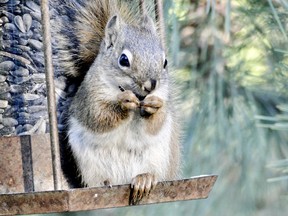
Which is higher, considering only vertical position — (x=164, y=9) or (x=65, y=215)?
(x=164, y=9)

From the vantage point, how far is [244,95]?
2.21 m

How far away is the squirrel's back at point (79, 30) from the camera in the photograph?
1833 mm

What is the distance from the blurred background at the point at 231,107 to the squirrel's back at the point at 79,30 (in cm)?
25

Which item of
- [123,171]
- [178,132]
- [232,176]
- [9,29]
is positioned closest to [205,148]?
[232,176]

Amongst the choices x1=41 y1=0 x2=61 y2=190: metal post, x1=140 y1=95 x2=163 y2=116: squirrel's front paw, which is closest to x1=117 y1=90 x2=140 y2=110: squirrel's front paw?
x1=140 y1=95 x2=163 y2=116: squirrel's front paw

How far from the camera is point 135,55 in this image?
1.71m

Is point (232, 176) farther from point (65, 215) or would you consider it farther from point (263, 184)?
point (65, 215)

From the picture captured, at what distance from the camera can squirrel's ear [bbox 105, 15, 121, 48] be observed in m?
1.78

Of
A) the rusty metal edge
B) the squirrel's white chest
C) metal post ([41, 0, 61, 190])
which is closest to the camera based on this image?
the rusty metal edge

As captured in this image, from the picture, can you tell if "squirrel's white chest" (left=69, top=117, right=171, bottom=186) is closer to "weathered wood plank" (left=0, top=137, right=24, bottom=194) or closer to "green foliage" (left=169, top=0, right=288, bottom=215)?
"weathered wood plank" (left=0, top=137, right=24, bottom=194)

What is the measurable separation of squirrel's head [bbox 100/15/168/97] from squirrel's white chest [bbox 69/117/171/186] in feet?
0.31

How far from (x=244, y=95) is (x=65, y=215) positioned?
0.52 metres

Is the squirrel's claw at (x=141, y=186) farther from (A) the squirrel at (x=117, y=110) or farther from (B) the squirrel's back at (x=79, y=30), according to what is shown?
(B) the squirrel's back at (x=79, y=30)

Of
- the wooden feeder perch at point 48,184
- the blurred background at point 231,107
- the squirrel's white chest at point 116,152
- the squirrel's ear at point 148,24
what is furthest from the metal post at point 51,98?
the blurred background at point 231,107
